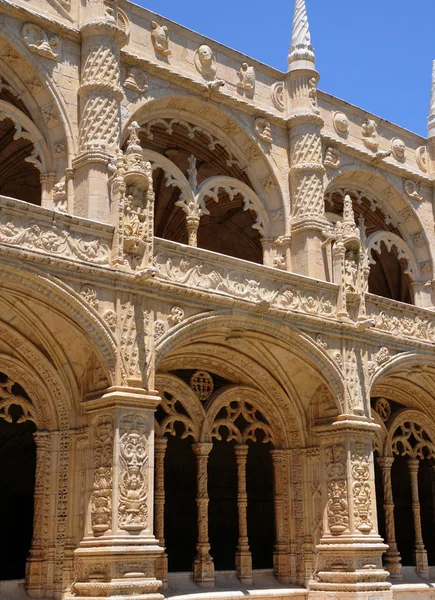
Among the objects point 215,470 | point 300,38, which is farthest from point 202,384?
point 300,38

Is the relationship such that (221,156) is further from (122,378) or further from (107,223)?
(122,378)

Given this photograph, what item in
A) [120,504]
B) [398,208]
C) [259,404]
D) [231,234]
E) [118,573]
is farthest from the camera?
[231,234]

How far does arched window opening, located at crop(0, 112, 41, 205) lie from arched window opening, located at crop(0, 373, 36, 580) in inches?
173

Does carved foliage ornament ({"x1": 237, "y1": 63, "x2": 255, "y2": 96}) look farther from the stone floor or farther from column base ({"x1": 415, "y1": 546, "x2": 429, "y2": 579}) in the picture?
column base ({"x1": 415, "y1": 546, "x2": 429, "y2": 579})

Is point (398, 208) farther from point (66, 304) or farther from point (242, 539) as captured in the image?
point (66, 304)

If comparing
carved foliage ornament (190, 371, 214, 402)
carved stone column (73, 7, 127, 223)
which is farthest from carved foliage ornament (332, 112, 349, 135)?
carved foliage ornament (190, 371, 214, 402)

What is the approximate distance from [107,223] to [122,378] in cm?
242

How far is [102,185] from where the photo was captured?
42.4 feet

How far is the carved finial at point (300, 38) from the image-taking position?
17.0 metres

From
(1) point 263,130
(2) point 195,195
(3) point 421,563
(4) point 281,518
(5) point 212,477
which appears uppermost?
(1) point 263,130

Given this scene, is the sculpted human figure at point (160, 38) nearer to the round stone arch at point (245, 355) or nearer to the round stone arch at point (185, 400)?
the round stone arch at point (245, 355)

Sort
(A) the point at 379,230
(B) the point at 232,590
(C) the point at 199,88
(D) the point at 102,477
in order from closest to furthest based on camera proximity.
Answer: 1. (D) the point at 102,477
2. (B) the point at 232,590
3. (C) the point at 199,88
4. (A) the point at 379,230

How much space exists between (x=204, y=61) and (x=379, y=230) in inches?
224

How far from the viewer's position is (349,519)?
13508 mm
